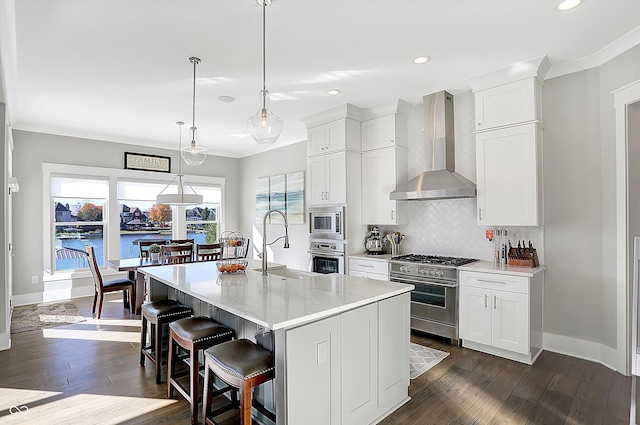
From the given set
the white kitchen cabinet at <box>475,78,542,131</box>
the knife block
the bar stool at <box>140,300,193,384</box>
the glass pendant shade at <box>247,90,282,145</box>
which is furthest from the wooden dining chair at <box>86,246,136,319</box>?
the white kitchen cabinet at <box>475,78,542,131</box>

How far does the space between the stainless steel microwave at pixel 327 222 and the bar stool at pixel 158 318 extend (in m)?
2.16

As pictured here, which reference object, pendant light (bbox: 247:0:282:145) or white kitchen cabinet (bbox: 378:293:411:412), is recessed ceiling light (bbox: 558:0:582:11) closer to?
pendant light (bbox: 247:0:282:145)

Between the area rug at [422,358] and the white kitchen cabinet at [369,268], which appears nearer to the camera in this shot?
the area rug at [422,358]

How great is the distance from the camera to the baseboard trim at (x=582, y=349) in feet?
9.99

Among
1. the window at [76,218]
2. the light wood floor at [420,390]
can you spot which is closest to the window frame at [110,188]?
the window at [76,218]

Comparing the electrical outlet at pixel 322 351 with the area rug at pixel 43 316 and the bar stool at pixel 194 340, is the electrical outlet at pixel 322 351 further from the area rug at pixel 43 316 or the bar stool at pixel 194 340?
the area rug at pixel 43 316

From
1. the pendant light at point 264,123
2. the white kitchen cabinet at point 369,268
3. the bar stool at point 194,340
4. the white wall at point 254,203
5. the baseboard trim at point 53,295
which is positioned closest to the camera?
Answer: the bar stool at point 194,340

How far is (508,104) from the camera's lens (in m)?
3.43

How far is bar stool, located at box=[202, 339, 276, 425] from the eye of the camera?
1790 millimetres

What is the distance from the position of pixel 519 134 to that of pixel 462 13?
1.45 m

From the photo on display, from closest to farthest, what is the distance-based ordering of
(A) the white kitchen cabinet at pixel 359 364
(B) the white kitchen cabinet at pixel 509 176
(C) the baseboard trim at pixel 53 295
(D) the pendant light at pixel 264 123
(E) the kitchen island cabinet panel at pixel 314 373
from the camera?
(E) the kitchen island cabinet panel at pixel 314 373
(A) the white kitchen cabinet at pixel 359 364
(D) the pendant light at pixel 264 123
(B) the white kitchen cabinet at pixel 509 176
(C) the baseboard trim at pixel 53 295

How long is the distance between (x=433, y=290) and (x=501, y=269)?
2.41 feet

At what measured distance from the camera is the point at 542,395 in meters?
2.61

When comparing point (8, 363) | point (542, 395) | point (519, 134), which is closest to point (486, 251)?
point (519, 134)
